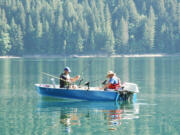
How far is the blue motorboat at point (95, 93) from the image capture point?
3611cm

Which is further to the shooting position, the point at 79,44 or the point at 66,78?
the point at 79,44

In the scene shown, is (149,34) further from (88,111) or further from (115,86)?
(88,111)

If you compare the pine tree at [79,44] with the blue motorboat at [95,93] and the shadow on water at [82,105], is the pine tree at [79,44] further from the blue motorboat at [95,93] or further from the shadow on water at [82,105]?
the blue motorboat at [95,93]

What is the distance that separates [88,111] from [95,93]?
419 centimetres

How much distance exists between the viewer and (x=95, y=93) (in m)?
36.5

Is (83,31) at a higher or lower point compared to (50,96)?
higher

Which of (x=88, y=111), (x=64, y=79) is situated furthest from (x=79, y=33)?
(x=88, y=111)

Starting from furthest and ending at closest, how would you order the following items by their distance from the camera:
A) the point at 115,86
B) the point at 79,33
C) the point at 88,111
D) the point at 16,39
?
the point at 79,33 < the point at 16,39 < the point at 115,86 < the point at 88,111

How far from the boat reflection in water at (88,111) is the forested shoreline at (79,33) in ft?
425

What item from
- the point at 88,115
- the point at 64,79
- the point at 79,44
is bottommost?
the point at 88,115

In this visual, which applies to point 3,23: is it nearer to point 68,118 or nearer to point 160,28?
point 160,28

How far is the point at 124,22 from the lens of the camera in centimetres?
18650

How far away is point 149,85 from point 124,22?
138738 mm

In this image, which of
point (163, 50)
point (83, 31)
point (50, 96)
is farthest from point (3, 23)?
point (50, 96)
